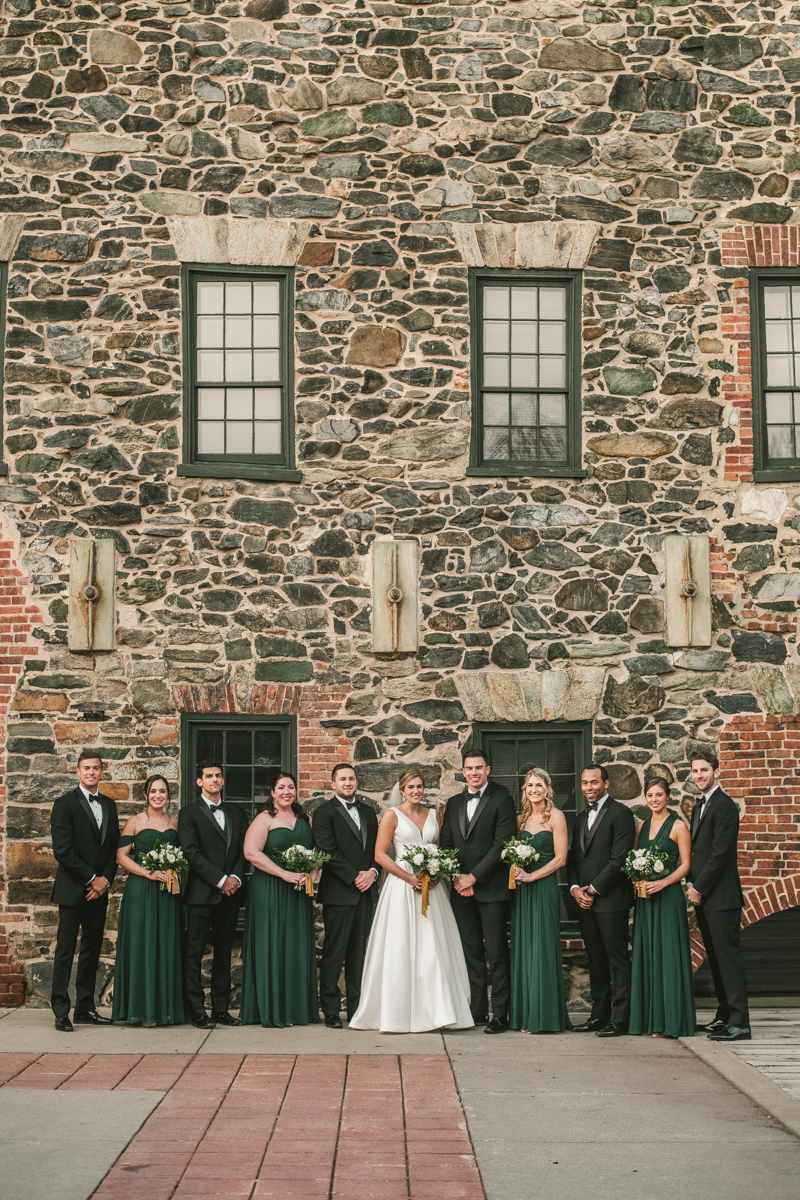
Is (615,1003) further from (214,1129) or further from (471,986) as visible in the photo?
(214,1129)

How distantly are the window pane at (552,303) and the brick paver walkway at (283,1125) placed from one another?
619 centimetres

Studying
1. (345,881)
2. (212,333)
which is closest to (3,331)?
(212,333)

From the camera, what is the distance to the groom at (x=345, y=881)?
10.0 m

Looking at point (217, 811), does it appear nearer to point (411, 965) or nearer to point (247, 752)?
point (247, 752)

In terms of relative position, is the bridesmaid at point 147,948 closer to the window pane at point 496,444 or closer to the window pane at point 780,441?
the window pane at point 496,444

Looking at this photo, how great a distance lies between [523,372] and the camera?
456 inches

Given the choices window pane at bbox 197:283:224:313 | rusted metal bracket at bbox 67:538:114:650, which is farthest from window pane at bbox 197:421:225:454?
rusted metal bracket at bbox 67:538:114:650

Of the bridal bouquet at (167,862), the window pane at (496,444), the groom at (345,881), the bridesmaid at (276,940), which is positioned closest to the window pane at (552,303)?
the window pane at (496,444)

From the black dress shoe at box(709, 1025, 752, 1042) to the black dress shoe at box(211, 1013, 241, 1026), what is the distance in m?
3.41

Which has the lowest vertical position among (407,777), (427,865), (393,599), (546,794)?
(427,865)

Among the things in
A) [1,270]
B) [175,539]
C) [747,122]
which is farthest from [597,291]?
[1,270]

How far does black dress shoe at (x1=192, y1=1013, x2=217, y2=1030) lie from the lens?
9781mm

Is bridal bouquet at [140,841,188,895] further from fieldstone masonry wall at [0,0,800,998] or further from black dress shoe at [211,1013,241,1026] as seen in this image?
fieldstone masonry wall at [0,0,800,998]

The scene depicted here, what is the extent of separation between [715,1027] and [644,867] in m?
1.26
